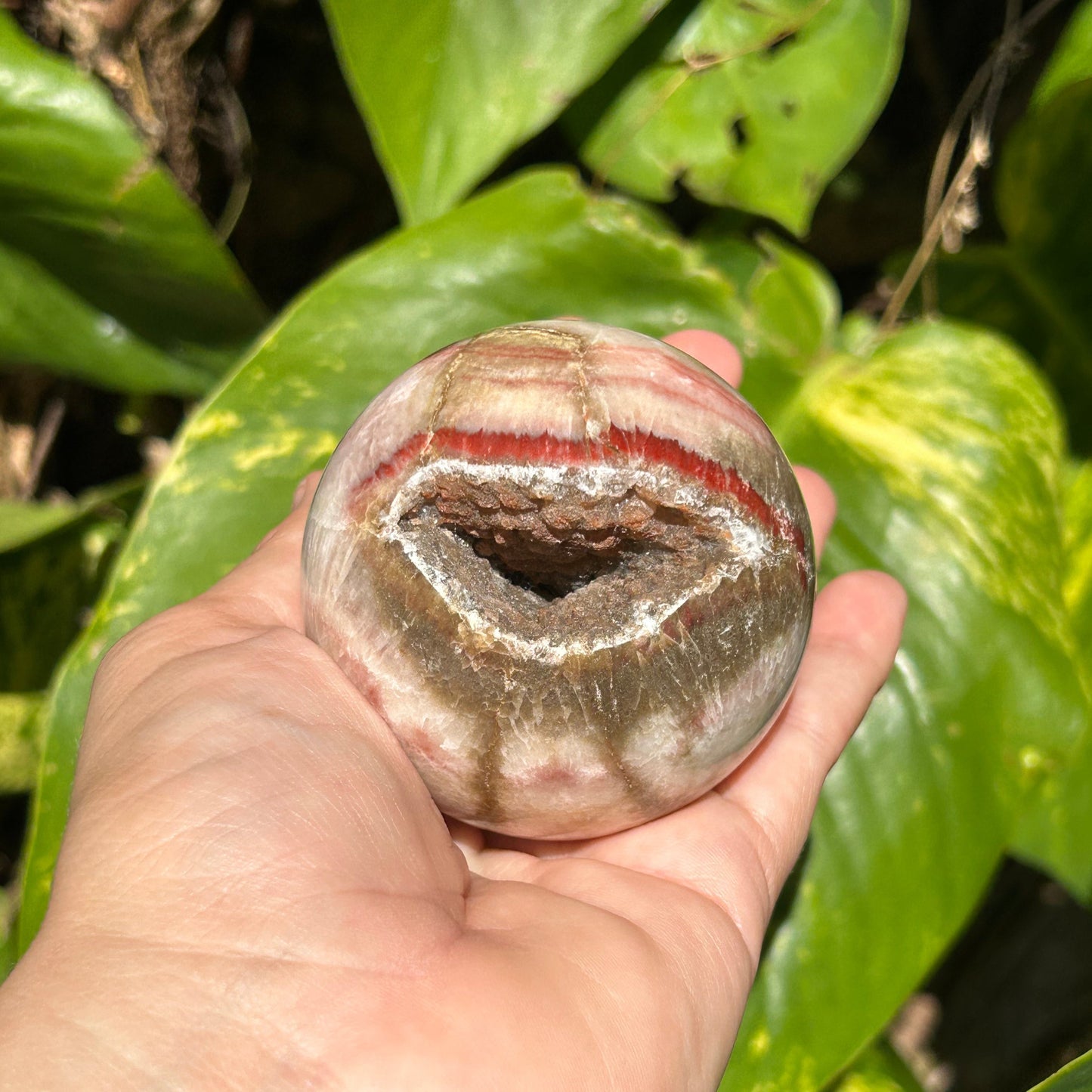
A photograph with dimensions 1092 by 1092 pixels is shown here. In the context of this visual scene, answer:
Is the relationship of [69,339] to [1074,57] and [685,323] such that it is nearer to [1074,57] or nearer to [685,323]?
[685,323]

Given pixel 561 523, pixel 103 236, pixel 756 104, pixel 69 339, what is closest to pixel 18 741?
pixel 69 339

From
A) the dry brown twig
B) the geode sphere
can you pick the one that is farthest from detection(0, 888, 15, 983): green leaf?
the dry brown twig

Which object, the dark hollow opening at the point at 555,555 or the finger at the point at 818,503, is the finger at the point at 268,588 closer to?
the dark hollow opening at the point at 555,555

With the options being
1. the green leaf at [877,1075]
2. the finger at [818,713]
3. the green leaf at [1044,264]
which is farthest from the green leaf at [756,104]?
the green leaf at [877,1075]

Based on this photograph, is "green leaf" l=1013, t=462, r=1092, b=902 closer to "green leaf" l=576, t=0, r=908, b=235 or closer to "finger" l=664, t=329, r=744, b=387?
Answer: "finger" l=664, t=329, r=744, b=387

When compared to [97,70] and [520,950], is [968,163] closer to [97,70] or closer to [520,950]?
[520,950]

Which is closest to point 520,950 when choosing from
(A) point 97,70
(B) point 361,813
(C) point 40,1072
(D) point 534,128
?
(B) point 361,813
